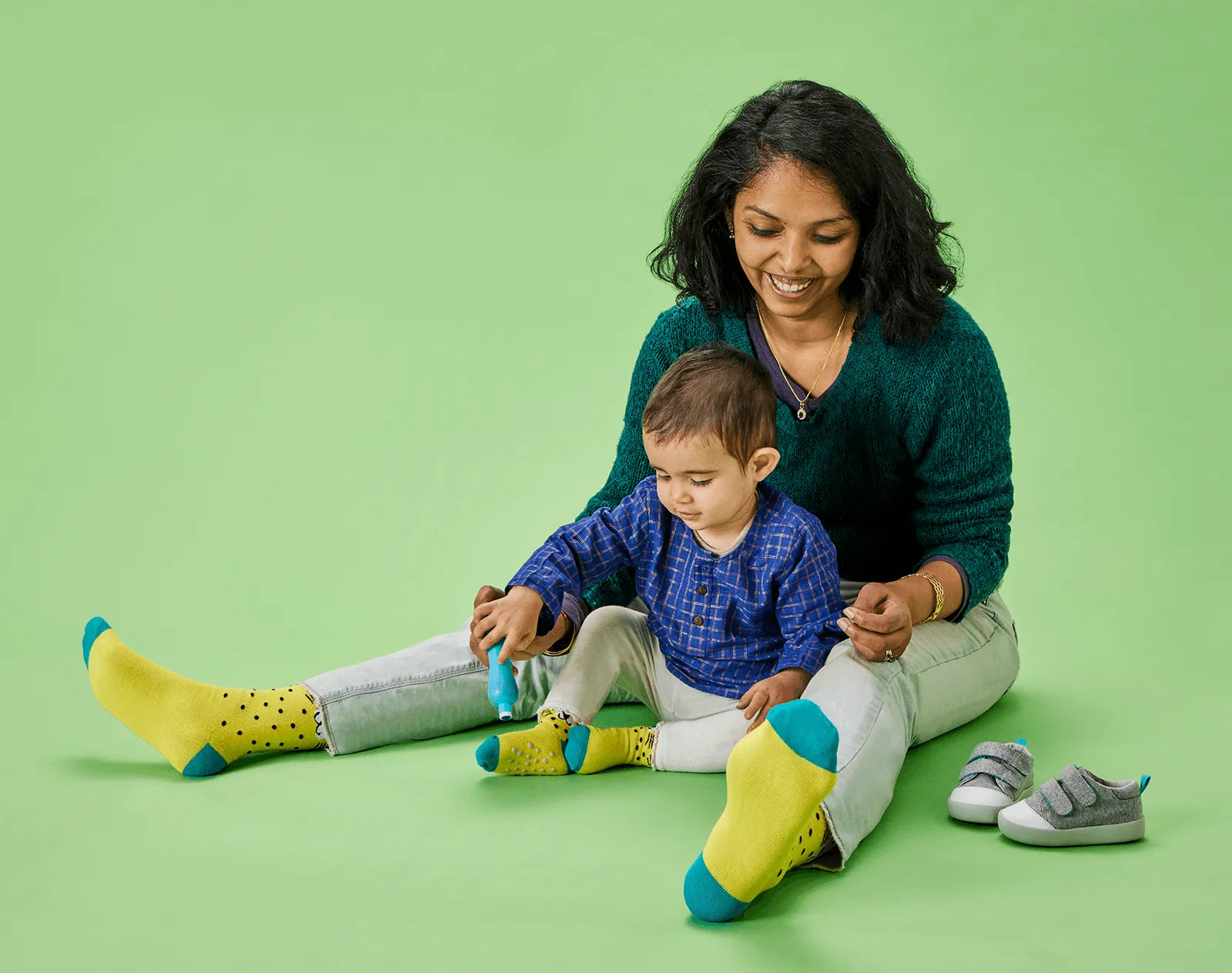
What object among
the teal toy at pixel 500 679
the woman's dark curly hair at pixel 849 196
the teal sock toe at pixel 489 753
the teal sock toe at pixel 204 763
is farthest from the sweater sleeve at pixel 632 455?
the teal sock toe at pixel 204 763

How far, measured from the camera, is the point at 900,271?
7.26 feet

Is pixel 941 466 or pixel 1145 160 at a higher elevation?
pixel 1145 160

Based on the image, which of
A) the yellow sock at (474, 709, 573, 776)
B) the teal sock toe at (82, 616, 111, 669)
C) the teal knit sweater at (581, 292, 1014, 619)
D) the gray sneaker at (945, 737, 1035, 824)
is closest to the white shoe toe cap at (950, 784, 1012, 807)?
the gray sneaker at (945, 737, 1035, 824)

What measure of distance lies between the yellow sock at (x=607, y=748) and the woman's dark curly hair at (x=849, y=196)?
0.70 meters

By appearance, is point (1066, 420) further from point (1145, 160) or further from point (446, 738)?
point (446, 738)

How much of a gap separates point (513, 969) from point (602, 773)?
652mm

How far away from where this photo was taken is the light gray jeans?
1.95 metres

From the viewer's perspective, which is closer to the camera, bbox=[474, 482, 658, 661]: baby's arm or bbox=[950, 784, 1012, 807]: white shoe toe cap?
bbox=[950, 784, 1012, 807]: white shoe toe cap

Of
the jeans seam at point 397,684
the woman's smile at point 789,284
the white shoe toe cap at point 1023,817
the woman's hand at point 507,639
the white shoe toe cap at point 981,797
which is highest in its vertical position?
the woman's smile at point 789,284

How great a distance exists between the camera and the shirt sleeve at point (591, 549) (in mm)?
2158

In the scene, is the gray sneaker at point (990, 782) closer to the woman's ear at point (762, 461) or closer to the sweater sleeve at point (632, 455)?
the woman's ear at point (762, 461)

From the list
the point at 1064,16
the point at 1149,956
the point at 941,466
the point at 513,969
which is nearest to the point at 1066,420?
the point at 1064,16

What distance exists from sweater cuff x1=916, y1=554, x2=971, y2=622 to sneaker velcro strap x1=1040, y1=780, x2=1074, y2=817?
1.31 feet

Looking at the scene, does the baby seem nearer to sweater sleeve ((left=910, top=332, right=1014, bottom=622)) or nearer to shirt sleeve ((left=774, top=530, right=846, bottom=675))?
shirt sleeve ((left=774, top=530, right=846, bottom=675))
